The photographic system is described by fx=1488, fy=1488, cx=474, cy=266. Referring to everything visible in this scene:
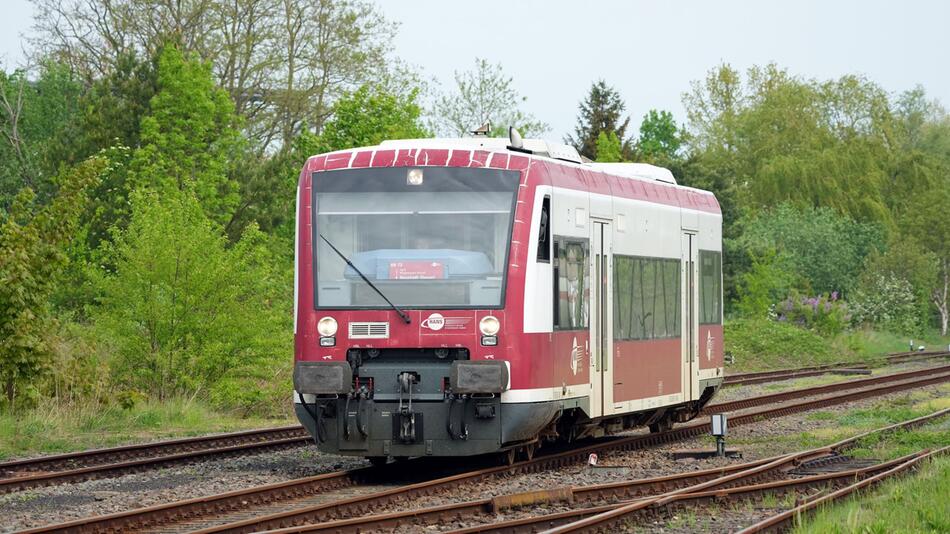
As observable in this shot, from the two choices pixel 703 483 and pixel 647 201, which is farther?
pixel 647 201

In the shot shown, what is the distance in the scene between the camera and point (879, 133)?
7300cm

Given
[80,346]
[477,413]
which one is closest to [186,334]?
[80,346]

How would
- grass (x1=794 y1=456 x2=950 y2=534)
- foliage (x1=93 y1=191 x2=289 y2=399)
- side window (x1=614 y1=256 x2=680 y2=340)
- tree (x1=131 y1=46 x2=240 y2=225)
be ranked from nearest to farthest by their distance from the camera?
grass (x1=794 y1=456 x2=950 y2=534) < side window (x1=614 y1=256 x2=680 y2=340) < foliage (x1=93 y1=191 x2=289 y2=399) < tree (x1=131 y1=46 x2=240 y2=225)

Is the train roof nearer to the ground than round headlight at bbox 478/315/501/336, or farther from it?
farther from it

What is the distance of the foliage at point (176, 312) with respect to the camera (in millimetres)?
23484

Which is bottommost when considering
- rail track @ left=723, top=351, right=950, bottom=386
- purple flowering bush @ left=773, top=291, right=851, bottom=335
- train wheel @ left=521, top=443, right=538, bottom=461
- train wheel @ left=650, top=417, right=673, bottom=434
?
train wheel @ left=521, top=443, right=538, bottom=461

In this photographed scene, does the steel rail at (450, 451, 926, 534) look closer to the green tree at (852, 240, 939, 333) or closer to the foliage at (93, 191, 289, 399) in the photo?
the foliage at (93, 191, 289, 399)

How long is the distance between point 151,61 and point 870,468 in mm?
30400

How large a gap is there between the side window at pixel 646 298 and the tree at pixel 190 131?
862 inches

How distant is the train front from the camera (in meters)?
13.9

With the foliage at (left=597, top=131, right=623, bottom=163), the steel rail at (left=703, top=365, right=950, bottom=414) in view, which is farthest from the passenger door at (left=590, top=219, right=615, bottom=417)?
the foliage at (left=597, top=131, right=623, bottom=163)

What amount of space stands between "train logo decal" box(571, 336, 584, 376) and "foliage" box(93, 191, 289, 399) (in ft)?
30.3

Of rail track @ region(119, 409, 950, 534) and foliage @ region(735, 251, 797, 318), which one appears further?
foliage @ region(735, 251, 797, 318)

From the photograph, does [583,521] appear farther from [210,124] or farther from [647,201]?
[210,124]
